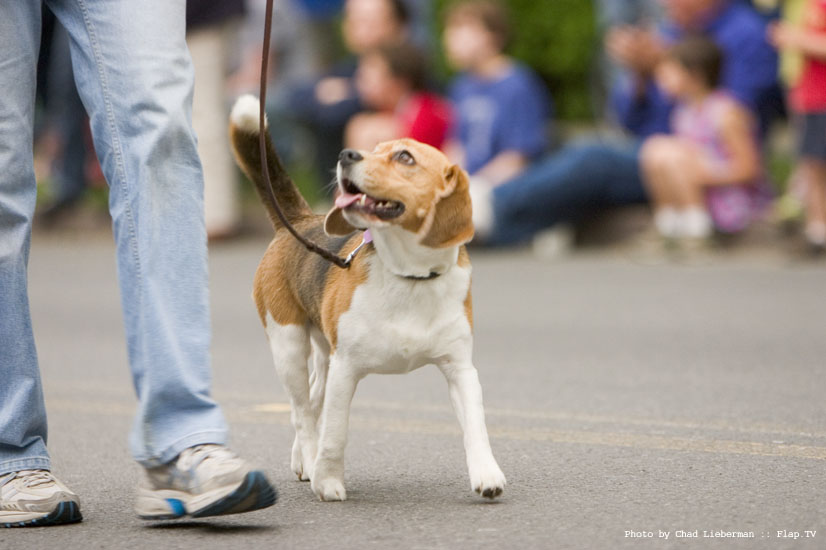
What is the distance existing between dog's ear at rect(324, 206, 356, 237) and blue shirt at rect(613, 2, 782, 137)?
6826 mm

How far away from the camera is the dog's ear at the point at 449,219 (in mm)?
3783

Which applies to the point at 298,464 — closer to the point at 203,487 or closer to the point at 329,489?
the point at 329,489

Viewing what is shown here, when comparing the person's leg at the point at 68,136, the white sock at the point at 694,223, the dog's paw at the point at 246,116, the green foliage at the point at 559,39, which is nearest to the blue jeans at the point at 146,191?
Answer: the dog's paw at the point at 246,116

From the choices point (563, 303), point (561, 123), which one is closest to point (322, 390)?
point (563, 303)

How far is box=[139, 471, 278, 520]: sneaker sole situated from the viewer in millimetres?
3367

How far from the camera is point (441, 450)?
4539 mm

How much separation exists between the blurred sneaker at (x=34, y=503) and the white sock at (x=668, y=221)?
7251 mm

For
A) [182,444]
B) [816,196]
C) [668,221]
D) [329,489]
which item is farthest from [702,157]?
[182,444]

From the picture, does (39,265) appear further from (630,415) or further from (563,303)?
(630,415)

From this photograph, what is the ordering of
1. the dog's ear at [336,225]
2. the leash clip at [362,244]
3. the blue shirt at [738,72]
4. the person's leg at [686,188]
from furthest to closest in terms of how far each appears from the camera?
the blue shirt at [738,72]
the person's leg at [686,188]
the dog's ear at [336,225]
the leash clip at [362,244]

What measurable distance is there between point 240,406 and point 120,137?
85.7 inches

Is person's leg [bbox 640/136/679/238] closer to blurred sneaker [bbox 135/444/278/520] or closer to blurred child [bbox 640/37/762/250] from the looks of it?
blurred child [bbox 640/37/762/250]

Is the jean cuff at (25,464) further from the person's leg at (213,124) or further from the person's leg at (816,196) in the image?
the person's leg at (213,124)

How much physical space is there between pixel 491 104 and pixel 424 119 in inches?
21.6
